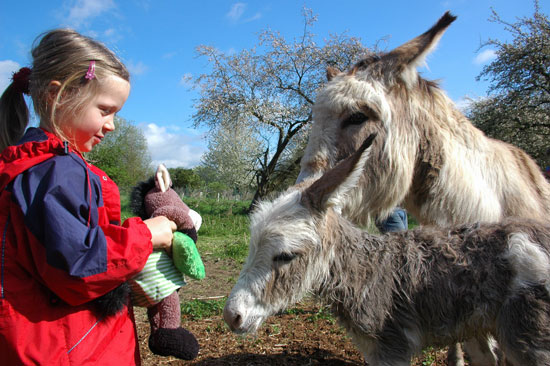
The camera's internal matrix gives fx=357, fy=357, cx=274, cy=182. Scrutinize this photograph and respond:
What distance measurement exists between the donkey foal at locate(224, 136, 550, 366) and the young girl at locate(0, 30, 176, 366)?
645 millimetres

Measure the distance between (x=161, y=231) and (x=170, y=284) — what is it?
341mm

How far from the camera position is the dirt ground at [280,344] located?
3.59 m

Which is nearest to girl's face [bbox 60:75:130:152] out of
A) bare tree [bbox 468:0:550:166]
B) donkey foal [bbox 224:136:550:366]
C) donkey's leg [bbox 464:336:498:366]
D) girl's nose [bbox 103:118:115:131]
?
girl's nose [bbox 103:118:115:131]

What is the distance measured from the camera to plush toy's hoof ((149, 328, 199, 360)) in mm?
2049

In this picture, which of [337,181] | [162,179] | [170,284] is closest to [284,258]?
[337,181]

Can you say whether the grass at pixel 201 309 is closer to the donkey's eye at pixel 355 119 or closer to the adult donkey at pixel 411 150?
the adult donkey at pixel 411 150

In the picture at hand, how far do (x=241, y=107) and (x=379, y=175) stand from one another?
64.1 feet

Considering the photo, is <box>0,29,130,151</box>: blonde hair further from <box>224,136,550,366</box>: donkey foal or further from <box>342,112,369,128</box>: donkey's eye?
<box>342,112,369,128</box>: donkey's eye

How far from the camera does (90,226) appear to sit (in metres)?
1.64

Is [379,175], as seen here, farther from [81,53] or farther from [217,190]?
[217,190]

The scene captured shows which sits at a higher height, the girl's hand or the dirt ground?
the girl's hand

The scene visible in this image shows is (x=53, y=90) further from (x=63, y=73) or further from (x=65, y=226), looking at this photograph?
(x=65, y=226)

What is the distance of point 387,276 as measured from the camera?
210 cm

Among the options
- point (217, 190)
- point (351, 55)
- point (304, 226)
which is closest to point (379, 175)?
point (304, 226)
